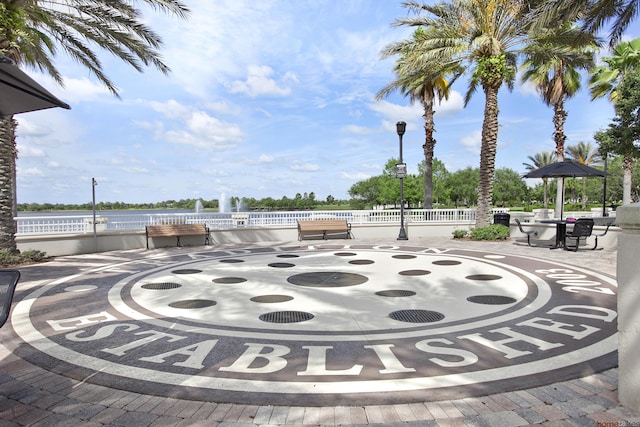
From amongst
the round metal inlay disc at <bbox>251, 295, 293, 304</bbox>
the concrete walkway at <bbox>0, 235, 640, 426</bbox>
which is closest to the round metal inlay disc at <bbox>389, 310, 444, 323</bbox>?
the round metal inlay disc at <bbox>251, 295, 293, 304</bbox>

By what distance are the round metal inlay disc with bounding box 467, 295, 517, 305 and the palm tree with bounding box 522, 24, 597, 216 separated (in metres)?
11.2

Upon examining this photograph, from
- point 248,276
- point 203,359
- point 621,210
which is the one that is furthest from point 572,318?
point 248,276

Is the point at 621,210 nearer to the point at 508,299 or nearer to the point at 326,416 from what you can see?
the point at 326,416

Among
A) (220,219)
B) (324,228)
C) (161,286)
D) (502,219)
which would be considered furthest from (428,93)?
(161,286)

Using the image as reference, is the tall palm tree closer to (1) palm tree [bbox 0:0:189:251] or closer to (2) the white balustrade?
(2) the white balustrade

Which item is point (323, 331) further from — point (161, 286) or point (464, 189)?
point (464, 189)

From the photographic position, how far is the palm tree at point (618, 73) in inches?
894

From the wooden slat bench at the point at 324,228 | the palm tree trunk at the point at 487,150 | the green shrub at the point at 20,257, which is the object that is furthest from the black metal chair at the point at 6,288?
the palm tree trunk at the point at 487,150

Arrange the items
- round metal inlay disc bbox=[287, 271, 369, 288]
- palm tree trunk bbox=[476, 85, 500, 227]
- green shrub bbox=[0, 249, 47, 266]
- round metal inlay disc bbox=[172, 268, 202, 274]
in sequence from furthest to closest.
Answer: palm tree trunk bbox=[476, 85, 500, 227] → green shrub bbox=[0, 249, 47, 266] → round metal inlay disc bbox=[172, 268, 202, 274] → round metal inlay disc bbox=[287, 271, 369, 288]

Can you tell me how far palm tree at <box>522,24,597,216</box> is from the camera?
45.2ft

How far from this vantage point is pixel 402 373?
346 cm

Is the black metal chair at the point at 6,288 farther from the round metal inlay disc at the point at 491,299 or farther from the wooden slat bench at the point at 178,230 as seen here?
the wooden slat bench at the point at 178,230

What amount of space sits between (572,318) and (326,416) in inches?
154

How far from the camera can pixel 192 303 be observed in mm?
6008
